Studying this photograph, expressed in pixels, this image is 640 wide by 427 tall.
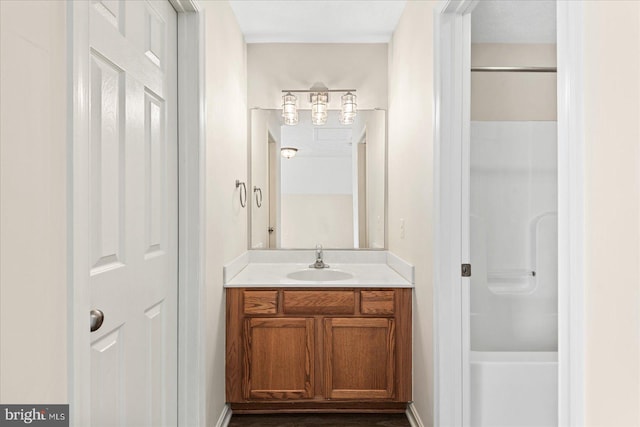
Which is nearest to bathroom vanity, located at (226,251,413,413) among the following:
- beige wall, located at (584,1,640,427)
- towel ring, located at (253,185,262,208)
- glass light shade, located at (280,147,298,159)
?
towel ring, located at (253,185,262,208)

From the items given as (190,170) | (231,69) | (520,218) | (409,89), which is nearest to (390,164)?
(409,89)

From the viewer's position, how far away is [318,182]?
11.0ft

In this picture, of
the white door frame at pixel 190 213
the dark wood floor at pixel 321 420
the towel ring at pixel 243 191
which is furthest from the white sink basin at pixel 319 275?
the white door frame at pixel 190 213

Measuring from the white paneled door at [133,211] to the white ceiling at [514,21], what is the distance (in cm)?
177

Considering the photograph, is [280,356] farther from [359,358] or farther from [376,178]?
[376,178]

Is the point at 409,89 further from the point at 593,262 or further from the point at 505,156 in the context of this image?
the point at 593,262

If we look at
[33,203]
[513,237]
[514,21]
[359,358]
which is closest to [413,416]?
[359,358]

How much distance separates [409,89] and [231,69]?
1.05 m

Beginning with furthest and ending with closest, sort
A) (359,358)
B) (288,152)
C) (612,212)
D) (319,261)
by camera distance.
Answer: (288,152), (319,261), (359,358), (612,212)

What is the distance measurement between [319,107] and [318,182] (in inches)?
21.4

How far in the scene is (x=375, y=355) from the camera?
2551 mm

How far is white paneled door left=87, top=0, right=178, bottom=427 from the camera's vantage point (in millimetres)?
1215

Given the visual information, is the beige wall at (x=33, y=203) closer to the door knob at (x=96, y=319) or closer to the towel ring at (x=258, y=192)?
the door knob at (x=96, y=319)

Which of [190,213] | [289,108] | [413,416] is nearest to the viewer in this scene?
[190,213]
